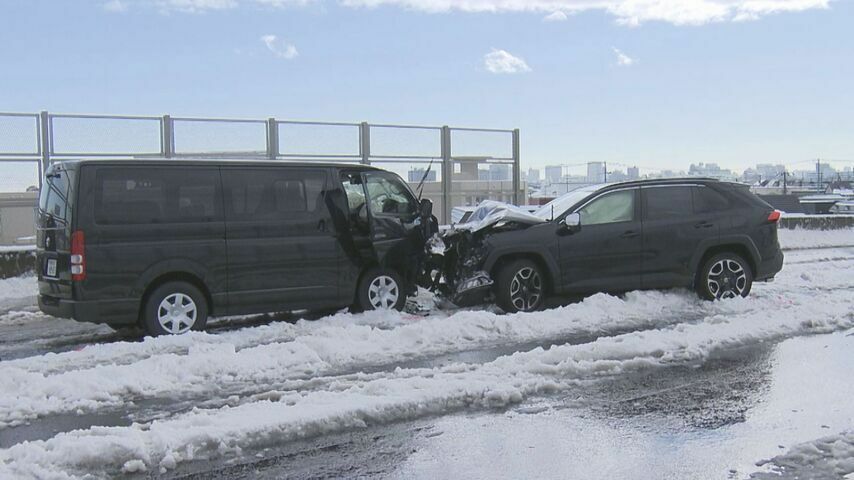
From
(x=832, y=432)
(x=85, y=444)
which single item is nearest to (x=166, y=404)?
(x=85, y=444)

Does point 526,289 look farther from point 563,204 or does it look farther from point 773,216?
point 773,216

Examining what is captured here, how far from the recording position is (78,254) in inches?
321

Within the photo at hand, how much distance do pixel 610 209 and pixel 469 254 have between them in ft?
6.56

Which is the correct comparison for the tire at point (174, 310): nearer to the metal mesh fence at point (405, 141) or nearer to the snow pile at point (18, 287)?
the snow pile at point (18, 287)

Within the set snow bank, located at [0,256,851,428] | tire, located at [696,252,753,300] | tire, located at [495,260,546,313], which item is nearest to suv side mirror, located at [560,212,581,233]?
tire, located at [495,260,546,313]

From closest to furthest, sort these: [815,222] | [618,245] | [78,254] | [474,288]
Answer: [78,254] < [474,288] < [618,245] < [815,222]

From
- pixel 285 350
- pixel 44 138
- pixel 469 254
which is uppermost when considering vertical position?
pixel 44 138

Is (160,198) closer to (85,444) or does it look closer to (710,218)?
(85,444)

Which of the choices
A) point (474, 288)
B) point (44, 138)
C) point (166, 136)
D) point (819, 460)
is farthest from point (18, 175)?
point (819, 460)

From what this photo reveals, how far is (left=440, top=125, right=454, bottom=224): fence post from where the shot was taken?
698 inches

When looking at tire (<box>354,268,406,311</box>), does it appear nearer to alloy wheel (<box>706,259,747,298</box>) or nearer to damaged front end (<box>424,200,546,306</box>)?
damaged front end (<box>424,200,546,306</box>)

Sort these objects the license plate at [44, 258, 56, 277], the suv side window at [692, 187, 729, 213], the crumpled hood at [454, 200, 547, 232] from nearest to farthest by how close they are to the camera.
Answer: the license plate at [44, 258, 56, 277] → the crumpled hood at [454, 200, 547, 232] → the suv side window at [692, 187, 729, 213]

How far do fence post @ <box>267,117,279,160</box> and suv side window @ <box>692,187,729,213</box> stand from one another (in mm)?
8307

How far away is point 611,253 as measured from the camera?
34.4ft
